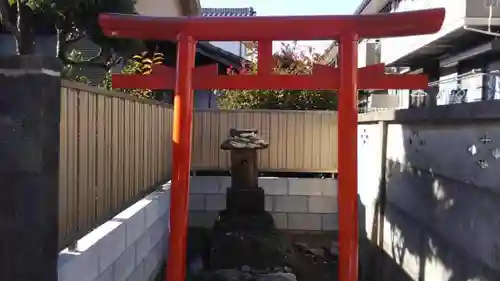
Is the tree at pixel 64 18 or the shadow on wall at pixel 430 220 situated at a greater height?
the tree at pixel 64 18

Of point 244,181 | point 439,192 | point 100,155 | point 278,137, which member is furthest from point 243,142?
point 100,155

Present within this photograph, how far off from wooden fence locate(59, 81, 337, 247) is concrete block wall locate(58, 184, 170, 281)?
10 centimetres

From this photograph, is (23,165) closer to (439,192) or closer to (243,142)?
(439,192)

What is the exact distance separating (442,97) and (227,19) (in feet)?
29.6

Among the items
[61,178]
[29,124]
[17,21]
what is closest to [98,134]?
[61,178]

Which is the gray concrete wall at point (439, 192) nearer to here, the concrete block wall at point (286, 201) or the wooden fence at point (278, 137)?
the concrete block wall at point (286, 201)

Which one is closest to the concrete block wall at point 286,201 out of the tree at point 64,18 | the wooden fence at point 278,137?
the wooden fence at point 278,137

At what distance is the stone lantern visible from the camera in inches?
284

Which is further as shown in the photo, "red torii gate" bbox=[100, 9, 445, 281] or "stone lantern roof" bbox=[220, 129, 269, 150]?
"stone lantern roof" bbox=[220, 129, 269, 150]

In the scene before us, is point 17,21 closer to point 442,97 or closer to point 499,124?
point 499,124

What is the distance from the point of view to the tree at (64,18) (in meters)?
7.35

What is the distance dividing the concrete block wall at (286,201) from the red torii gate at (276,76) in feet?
11.5

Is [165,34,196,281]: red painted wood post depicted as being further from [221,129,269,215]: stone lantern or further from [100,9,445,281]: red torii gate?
[221,129,269,215]: stone lantern

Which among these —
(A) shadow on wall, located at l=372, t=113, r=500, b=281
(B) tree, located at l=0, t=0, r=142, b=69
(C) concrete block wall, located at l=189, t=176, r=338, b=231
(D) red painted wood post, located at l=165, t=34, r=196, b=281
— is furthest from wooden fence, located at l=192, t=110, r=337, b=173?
(D) red painted wood post, located at l=165, t=34, r=196, b=281
